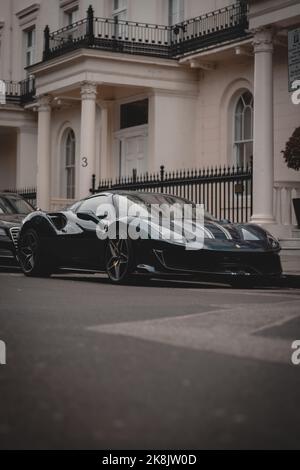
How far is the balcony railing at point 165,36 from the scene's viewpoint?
22047 millimetres

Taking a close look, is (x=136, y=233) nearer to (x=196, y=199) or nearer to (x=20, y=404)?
(x=20, y=404)

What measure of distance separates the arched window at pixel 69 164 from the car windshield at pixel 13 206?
43.0ft

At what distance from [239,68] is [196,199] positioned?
483cm

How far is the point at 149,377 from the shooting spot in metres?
4.43

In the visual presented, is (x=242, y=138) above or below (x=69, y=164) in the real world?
below

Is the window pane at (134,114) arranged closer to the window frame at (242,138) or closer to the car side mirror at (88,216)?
the window frame at (242,138)

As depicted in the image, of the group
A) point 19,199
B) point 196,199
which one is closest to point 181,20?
point 196,199

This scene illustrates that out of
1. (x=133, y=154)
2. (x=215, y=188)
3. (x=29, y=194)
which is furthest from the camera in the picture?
(x=29, y=194)

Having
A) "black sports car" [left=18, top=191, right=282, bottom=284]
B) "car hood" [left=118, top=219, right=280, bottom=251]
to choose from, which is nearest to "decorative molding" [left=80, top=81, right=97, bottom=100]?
"black sports car" [left=18, top=191, right=282, bottom=284]

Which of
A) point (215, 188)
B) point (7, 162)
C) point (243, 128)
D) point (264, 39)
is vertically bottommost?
point (215, 188)

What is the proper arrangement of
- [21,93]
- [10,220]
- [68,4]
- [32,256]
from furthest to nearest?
1. [21,93]
2. [68,4]
3. [10,220]
4. [32,256]

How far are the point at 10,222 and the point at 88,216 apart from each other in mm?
4108
